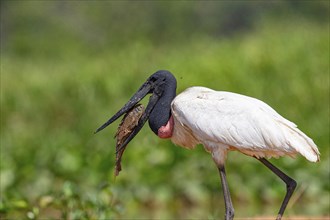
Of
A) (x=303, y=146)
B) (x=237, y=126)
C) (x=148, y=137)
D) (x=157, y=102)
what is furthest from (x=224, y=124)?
(x=148, y=137)

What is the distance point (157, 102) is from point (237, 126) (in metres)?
0.68

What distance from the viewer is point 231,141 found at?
17.6 ft

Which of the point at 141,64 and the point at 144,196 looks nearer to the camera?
the point at 144,196

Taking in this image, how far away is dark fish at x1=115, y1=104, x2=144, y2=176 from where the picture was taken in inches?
225

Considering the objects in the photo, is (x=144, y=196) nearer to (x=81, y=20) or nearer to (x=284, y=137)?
(x=284, y=137)

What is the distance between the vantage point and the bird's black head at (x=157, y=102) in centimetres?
571

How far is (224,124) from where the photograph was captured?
5344 mm

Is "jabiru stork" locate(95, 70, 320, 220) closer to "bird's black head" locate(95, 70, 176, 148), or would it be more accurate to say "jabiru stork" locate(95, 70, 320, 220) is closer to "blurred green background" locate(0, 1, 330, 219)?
"bird's black head" locate(95, 70, 176, 148)

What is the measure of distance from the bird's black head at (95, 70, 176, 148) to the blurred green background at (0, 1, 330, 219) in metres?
0.79

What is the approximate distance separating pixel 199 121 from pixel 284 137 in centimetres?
51

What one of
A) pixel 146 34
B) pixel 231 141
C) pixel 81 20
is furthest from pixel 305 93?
pixel 81 20

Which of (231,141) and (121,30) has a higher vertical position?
(231,141)

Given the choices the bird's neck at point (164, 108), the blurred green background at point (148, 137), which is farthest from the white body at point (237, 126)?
the blurred green background at point (148, 137)

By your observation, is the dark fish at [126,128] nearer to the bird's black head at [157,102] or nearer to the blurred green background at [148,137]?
the bird's black head at [157,102]
